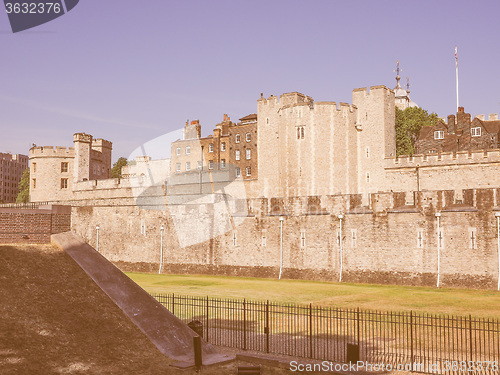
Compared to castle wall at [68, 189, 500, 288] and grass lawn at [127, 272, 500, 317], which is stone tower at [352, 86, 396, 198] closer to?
castle wall at [68, 189, 500, 288]

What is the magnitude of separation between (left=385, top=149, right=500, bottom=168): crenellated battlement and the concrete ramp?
37761mm

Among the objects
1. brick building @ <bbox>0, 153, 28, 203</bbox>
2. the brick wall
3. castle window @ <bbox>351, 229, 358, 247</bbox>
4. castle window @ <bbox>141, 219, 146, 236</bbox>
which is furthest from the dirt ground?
brick building @ <bbox>0, 153, 28, 203</bbox>

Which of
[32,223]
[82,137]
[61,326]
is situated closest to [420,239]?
[32,223]

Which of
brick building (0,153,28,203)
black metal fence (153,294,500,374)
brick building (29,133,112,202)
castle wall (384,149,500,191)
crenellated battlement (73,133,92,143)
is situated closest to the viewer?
black metal fence (153,294,500,374)

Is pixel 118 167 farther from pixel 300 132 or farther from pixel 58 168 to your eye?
pixel 300 132

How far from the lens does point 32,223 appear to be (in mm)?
17047

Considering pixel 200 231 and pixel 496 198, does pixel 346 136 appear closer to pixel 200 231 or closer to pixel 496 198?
pixel 200 231

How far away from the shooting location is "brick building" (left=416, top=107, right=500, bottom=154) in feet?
193

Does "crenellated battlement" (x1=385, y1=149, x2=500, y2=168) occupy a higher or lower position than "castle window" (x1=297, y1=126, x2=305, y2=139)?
lower

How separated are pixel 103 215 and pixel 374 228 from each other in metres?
27.3

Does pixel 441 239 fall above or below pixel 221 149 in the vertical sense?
below

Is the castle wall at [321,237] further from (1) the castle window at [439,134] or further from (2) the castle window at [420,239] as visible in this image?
(1) the castle window at [439,134]

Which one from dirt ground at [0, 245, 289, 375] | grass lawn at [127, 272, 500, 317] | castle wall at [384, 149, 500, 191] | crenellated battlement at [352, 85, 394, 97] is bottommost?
grass lawn at [127, 272, 500, 317]

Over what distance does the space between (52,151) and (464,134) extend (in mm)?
52927
